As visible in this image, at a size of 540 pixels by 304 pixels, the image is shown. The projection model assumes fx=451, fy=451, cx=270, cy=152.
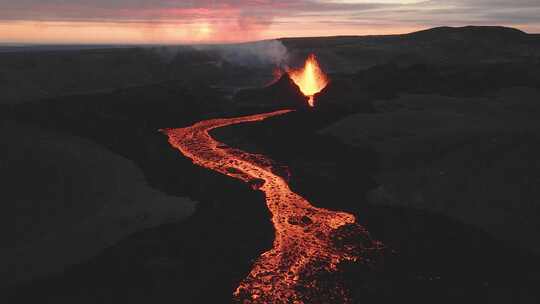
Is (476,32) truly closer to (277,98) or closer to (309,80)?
(309,80)

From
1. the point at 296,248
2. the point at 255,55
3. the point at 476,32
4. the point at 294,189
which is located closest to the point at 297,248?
the point at 296,248

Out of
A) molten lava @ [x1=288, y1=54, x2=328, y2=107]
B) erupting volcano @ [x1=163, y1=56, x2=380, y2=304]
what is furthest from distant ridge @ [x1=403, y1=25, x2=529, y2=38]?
erupting volcano @ [x1=163, y1=56, x2=380, y2=304]

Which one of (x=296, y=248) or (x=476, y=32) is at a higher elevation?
(x=476, y=32)

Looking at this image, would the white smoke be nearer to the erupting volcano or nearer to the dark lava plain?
the dark lava plain

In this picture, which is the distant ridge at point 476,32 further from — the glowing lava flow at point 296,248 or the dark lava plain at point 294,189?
the glowing lava flow at point 296,248

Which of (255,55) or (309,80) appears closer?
(309,80)

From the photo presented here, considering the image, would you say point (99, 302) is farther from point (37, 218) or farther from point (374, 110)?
point (374, 110)
